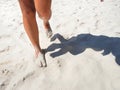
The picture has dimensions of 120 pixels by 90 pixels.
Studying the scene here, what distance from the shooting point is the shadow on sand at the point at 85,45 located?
317cm

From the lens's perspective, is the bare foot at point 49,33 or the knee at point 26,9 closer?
the knee at point 26,9

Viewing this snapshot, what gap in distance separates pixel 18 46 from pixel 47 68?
876mm

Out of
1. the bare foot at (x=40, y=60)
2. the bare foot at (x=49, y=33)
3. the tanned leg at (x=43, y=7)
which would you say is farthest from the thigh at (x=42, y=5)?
the bare foot at (x=49, y=33)

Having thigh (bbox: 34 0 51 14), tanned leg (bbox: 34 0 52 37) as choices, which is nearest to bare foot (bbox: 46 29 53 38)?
tanned leg (bbox: 34 0 52 37)

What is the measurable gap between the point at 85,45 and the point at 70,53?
0.29 metres

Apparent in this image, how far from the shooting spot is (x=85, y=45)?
3328 millimetres

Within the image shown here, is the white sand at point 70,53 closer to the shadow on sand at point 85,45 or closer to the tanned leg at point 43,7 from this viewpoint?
the shadow on sand at point 85,45

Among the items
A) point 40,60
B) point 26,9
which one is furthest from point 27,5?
point 40,60

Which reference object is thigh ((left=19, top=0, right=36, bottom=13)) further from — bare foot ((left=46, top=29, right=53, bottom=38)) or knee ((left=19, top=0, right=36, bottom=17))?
bare foot ((left=46, top=29, right=53, bottom=38))

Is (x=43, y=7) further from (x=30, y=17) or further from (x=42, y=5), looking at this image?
(x=30, y=17)

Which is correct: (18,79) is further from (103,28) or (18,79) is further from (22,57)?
(103,28)

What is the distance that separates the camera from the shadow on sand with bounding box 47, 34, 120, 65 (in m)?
3.17

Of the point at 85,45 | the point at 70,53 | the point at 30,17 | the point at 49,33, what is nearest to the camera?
the point at 30,17

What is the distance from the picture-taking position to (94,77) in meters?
2.65
